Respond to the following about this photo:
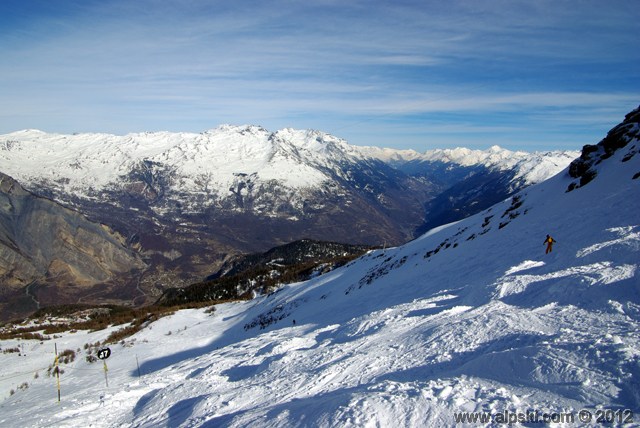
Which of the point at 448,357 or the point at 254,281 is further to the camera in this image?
the point at 254,281

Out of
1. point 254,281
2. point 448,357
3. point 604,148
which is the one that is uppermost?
point 604,148

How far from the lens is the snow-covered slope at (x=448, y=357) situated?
9.12 metres

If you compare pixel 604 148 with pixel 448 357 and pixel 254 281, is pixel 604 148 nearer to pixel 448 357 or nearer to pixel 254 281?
pixel 448 357

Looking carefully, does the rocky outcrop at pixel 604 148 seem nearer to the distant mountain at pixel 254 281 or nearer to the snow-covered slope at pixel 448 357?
the snow-covered slope at pixel 448 357

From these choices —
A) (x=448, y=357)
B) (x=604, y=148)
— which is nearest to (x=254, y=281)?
(x=604, y=148)

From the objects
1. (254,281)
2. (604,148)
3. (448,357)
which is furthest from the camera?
(254,281)

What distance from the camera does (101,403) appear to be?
15.5m

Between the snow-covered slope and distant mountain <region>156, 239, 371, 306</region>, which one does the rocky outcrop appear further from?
distant mountain <region>156, 239, 371, 306</region>

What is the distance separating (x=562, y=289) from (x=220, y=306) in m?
47.4

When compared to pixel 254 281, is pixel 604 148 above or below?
above

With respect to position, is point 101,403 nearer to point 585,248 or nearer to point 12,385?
point 12,385

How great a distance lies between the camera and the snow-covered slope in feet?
29.9

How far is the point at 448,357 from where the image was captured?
494 inches

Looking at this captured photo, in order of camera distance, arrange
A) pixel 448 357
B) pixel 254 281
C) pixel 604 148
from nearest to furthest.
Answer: pixel 448 357 < pixel 604 148 < pixel 254 281
